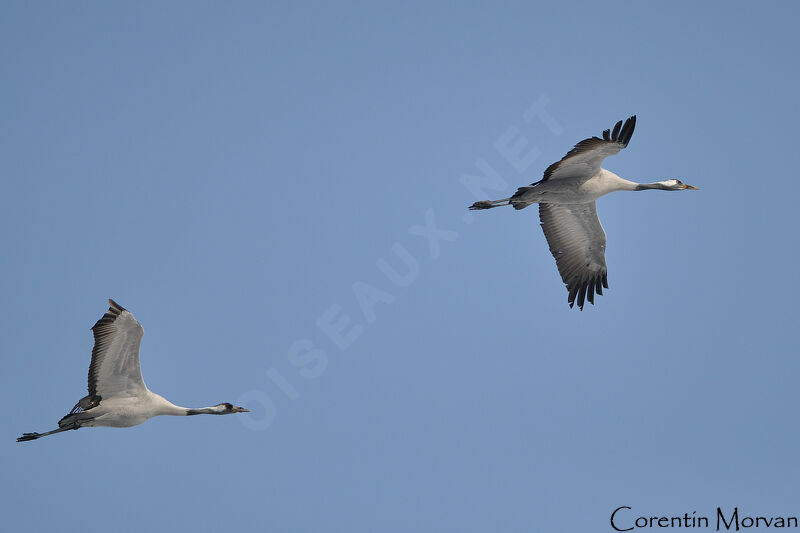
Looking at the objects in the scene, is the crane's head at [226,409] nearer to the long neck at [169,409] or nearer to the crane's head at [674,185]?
the long neck at [169,409]

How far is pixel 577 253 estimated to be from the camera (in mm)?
20938

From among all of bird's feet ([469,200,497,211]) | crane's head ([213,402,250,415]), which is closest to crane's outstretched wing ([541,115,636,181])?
bird's feet ([469,200,497,211])

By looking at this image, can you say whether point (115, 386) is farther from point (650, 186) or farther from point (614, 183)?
point (650, 186)

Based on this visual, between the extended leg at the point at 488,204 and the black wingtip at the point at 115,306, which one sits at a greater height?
the extended leg at the point at 488,204

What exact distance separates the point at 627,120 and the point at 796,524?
28.4 ft

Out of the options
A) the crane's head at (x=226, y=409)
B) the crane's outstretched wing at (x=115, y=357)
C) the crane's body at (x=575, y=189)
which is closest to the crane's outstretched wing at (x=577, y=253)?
the crane's body at (x=575, y=189)

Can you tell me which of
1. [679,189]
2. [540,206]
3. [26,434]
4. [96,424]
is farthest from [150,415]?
[679,189]

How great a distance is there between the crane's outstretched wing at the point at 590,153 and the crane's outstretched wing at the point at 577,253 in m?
2.25

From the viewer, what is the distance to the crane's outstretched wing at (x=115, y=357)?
53.8 feet

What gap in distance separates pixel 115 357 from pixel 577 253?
34.7ft

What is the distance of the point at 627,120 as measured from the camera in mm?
16844

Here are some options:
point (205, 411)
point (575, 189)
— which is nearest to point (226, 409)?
point (205, 411)

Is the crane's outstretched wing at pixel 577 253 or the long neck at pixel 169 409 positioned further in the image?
the crane's outstretched wing at pixel 577 253

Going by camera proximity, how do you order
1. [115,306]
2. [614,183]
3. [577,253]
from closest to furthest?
1. [115,306]
2. [614,183]
3. [577,253]
